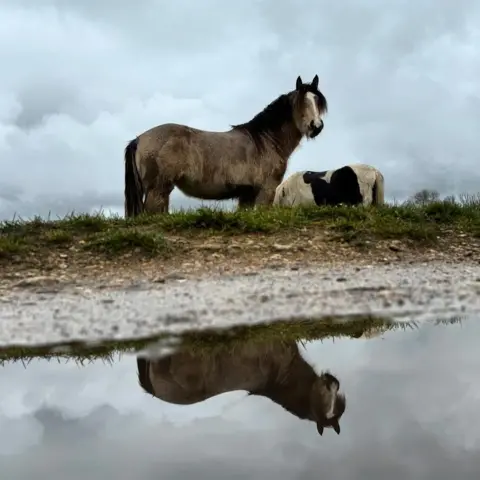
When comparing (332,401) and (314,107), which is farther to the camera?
(314,107)

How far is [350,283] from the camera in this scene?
458cm

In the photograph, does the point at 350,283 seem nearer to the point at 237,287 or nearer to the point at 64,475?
the point at 237,287

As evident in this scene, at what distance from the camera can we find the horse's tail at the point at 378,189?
10312 millimetres

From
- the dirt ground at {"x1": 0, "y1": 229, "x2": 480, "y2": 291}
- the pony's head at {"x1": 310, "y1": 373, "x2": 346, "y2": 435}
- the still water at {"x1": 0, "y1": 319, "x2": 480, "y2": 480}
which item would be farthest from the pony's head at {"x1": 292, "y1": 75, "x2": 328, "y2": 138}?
the pony's head at {"x1": 310, "y1": 373, "x2": 346, "y2": 435}

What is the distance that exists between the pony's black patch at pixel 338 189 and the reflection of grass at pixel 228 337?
281 inches

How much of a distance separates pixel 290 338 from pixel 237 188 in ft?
21.0

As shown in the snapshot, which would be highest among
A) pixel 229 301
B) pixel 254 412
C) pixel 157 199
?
pixel 157 199

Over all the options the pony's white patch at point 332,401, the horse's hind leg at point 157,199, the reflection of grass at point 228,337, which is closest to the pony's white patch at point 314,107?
the horse's hind leg at point 157,199

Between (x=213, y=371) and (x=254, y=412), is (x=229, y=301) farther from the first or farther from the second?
(x=254, y=412)

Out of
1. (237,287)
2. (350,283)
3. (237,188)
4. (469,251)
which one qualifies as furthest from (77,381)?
(237,188)

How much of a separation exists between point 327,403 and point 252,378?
1.44 ft

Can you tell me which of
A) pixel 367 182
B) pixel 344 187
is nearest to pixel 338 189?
pixel 344 187

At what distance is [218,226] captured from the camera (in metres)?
6.90

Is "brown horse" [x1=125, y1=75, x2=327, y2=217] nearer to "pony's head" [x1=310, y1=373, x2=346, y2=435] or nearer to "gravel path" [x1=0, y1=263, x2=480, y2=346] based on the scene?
"gravel path" [x1=0, y1=263, x2=480, y2=346]
